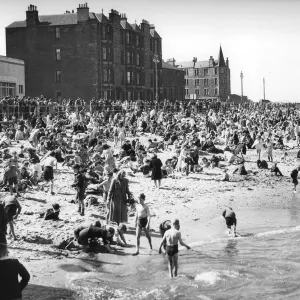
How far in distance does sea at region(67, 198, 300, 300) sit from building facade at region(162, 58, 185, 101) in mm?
68455

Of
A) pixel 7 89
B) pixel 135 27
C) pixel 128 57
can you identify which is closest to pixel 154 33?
pixel 135 27

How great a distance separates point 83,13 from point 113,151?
3685cm

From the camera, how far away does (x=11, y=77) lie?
49031mm

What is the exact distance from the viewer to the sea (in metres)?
10.9

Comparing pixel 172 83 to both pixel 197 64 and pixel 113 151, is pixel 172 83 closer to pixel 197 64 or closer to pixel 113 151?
pixel 197 64

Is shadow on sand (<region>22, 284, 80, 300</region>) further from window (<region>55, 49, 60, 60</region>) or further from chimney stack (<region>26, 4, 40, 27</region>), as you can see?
chimney stack (<region>26, 4, 40, 27</region>)

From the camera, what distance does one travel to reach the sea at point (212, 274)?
10883 millimetres

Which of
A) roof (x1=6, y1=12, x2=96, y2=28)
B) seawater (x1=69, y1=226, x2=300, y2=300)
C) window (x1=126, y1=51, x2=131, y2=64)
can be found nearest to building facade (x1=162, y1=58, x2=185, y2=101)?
window (x1=126, y1=51, x2=131, y2=64)

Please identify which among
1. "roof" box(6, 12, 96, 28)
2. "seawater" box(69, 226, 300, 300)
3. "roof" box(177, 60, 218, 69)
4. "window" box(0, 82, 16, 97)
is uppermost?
"roof" box(177, 60, 218, 69)

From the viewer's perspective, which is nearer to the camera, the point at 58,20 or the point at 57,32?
the point at 57,32

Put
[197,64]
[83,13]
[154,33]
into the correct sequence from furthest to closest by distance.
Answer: [197,64]
[154,33]
[83,13]

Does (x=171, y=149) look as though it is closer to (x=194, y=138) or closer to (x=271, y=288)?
(x=194, y=138)

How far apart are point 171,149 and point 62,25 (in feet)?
111

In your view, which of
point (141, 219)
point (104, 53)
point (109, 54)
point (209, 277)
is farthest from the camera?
point (109, 54)
